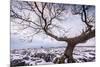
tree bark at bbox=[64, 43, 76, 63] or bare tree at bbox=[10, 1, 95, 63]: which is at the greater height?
bare tree at bbox=[10, 1, 95, 63]

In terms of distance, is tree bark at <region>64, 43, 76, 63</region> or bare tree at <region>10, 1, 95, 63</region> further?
tree bark at <region>64, 43, 76, 63</region>

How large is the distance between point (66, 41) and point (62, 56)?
18cm

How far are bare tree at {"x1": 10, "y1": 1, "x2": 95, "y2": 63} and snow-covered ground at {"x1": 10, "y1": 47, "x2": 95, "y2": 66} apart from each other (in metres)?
0.07

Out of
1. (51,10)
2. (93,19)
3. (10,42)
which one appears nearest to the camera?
(10,42)

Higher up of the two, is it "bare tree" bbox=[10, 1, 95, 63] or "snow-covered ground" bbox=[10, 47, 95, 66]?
"bare tree" bbox=[10, 1, 95, 63]

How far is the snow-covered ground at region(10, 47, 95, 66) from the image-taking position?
1763mm

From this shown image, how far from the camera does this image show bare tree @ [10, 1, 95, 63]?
1.78m

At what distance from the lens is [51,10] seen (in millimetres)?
1876

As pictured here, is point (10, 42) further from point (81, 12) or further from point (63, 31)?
point (81, 12)

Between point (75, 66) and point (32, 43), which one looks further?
point (75, 66)

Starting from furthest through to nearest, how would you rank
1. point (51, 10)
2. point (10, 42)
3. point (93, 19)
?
1. point (93, 19)
2. point (51, 10)
3. point (10, 42)

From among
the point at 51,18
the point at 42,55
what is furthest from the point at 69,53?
the point at 51,18

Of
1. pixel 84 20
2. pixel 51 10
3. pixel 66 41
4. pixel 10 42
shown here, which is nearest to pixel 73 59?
pixel 66 41

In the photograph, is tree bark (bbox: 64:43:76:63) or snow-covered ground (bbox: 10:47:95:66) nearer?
snow-covered ground (bbox: 10:47:95:66)
